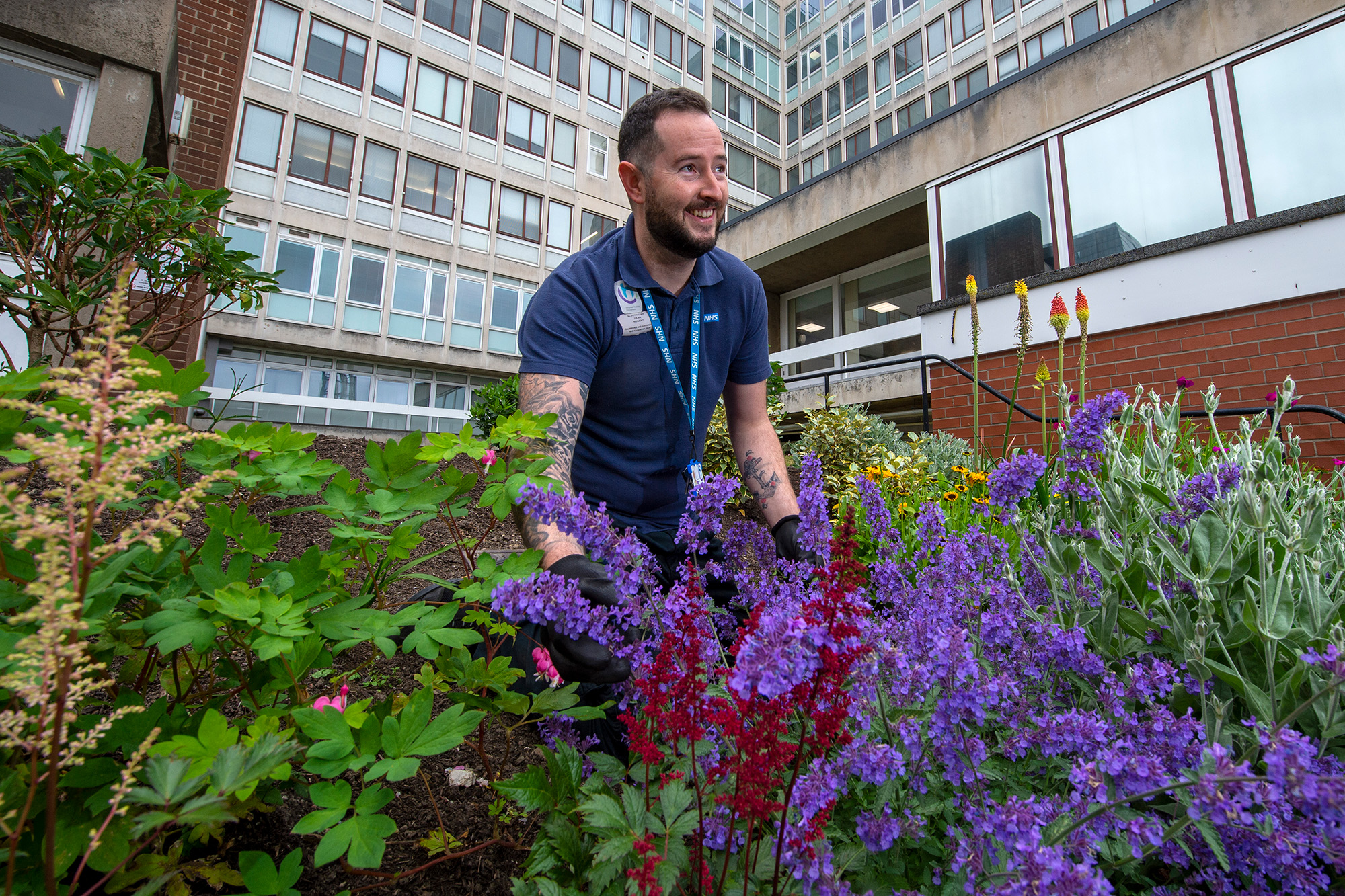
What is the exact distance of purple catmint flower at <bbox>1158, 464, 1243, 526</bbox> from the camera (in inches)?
59.4

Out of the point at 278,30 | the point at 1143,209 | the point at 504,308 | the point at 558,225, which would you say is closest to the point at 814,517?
the point at 1143,209

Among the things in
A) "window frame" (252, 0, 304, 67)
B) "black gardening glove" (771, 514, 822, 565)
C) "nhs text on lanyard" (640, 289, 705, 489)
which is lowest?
"black gardening glove" (771, 514, 822, 565)

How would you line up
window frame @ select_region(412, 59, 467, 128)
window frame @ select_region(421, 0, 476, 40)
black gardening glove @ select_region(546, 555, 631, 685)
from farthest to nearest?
window frame @ select_region(421, 0, 476, 40)
window frame @ select_region(412, 59, 467, 128)
black gardening glove @ select_region(546, 555, 631, 685)

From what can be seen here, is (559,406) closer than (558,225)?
Yes

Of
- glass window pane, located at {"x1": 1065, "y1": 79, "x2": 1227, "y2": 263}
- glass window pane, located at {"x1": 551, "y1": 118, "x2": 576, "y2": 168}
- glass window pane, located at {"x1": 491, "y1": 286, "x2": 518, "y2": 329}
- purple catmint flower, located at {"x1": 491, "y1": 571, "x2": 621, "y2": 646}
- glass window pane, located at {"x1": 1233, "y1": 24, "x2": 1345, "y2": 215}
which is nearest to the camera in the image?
purple catmint flower, located at {"x1": 491, "y1": 571, "x2": 621, "y2": 646}

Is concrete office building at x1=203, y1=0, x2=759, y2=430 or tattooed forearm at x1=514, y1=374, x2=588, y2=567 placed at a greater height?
concrete office building at x1=203, y1=0, x2=759, y2=430

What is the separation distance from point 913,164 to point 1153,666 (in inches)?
440

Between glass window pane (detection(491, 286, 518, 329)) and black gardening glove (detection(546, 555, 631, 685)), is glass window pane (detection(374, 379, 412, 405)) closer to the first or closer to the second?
glass window pane (detection(491, 286, 518, 329))

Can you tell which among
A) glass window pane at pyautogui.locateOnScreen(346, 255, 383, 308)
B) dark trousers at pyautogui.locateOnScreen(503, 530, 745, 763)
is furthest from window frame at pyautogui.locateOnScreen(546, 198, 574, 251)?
dark trousers at pyautogui.locateOnScreen(503, 530, 745, 763)

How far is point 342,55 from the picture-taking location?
→ 19422 millimetres

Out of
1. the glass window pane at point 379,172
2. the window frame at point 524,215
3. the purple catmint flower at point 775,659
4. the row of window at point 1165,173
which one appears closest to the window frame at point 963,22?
the window frame at point 524,215

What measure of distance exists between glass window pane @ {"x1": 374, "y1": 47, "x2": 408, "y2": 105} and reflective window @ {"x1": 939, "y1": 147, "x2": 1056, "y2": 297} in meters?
19.0

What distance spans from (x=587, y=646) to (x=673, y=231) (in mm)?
1716

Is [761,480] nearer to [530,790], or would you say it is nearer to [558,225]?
[530,790]
